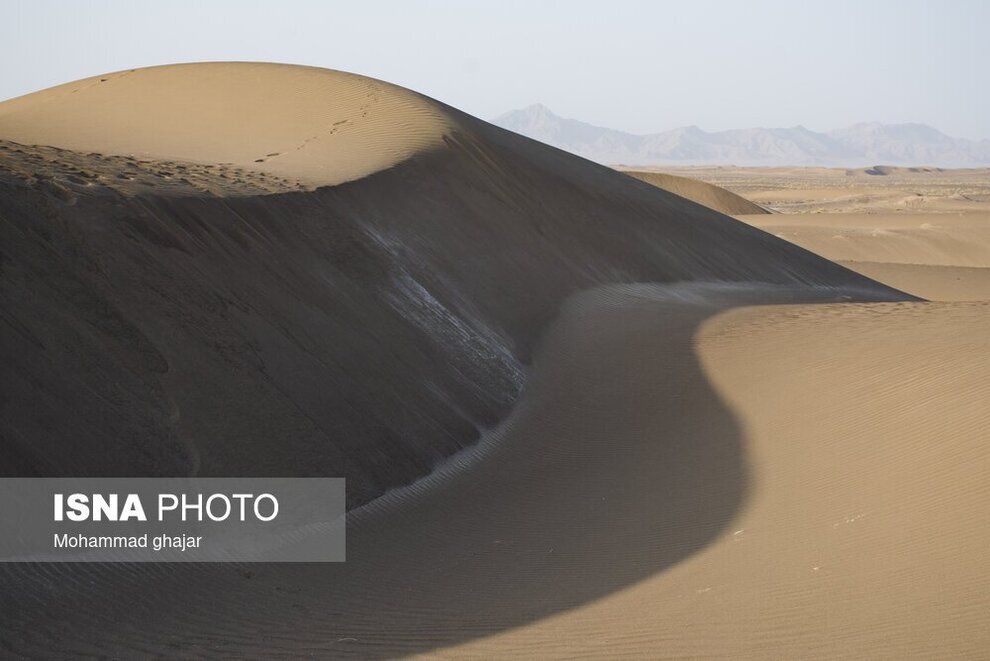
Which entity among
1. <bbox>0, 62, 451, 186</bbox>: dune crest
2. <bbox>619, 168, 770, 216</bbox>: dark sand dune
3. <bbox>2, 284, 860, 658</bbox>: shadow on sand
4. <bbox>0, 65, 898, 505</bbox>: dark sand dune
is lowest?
<bbox>2, 284, 860, 658</bbox>: shadow on sand

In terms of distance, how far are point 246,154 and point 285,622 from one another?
1493 centimetres

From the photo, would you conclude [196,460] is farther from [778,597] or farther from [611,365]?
[611,365]

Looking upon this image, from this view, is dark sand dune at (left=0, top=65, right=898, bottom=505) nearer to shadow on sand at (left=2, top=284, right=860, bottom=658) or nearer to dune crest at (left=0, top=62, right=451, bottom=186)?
dune crest at (left=0, top=62, right=451, bottom=186)

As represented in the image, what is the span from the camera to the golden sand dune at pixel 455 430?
7.15 m

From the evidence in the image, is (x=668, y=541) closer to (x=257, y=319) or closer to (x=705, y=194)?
(x=257, y=319)

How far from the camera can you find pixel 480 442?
1219cm

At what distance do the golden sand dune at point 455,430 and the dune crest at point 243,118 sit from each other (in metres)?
1.27

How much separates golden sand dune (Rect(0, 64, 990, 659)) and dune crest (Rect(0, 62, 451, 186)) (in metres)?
1.27

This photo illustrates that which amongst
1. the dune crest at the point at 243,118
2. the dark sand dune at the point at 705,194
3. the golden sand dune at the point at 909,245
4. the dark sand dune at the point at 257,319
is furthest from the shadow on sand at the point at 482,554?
the dark sand dune at the point at 705,194

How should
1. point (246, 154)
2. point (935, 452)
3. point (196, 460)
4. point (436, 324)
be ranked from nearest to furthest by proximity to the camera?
1. point (196, 460)
2. point (935, 452)
3. point (436, 324)
4. point (246, 154)

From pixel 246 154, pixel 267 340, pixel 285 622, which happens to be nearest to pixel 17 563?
pixel 285 622

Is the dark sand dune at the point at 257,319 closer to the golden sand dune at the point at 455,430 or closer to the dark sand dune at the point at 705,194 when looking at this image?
the golden sand dune at the point at 455,430

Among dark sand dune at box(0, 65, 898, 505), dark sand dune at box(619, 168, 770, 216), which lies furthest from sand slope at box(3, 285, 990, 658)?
dark sand dune at box(619, 168, 770, 216)

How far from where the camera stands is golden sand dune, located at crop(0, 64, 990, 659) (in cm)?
715
